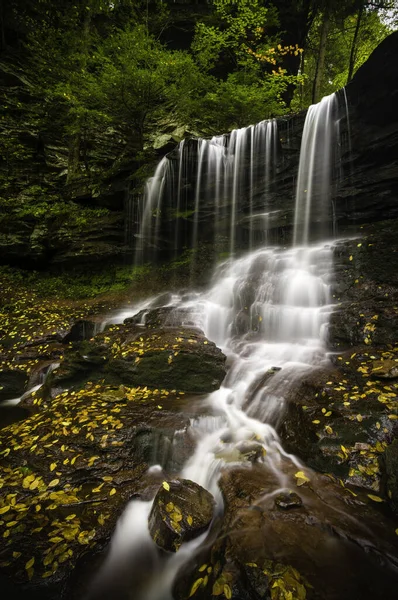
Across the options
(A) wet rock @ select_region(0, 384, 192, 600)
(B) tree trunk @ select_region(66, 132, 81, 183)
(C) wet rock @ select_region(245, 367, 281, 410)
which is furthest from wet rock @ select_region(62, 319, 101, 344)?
(B) tree trunk @ select_region(66, 132, 81, 183)

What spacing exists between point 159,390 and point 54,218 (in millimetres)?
10224

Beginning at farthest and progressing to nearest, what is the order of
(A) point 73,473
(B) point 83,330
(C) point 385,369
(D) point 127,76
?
(D) point 127,76 < (B) point 83,330 < (C) point 385,369 < (A) point 73,473

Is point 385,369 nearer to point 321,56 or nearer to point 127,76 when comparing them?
point 127,76

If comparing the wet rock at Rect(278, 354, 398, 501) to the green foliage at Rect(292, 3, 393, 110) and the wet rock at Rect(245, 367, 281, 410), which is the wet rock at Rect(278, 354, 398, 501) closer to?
the wet rock at Rect(245, 367, 281, 410)

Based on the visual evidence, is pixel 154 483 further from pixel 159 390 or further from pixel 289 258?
pixel 289 258

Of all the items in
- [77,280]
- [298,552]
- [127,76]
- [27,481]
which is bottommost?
[27,481]

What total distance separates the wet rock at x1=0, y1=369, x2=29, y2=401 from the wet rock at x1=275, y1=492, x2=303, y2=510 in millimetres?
5890

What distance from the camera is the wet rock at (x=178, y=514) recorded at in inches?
113

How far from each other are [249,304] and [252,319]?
58 cm

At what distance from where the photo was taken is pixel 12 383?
6.68 metres

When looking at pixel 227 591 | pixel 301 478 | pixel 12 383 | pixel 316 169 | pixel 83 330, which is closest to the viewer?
pixel 227 591

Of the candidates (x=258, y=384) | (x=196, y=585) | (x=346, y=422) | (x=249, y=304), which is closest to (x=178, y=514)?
(x=196, y=585)

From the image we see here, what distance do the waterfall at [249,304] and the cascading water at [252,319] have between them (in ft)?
0.05

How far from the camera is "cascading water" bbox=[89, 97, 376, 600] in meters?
3.52
